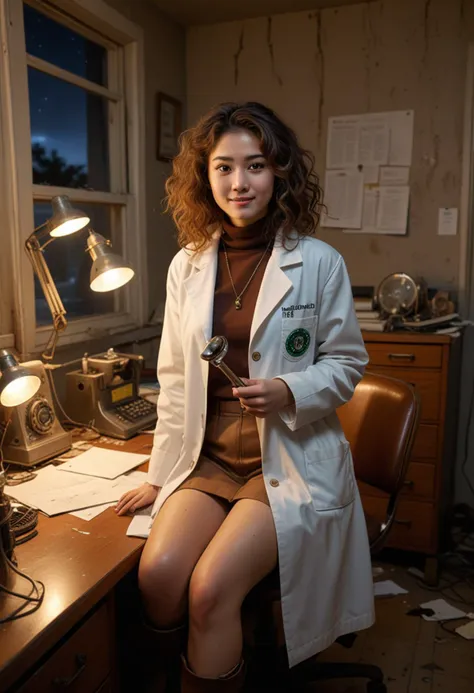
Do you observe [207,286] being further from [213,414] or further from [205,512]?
[205,512]

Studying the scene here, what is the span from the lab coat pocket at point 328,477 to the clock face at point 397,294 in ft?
4.71

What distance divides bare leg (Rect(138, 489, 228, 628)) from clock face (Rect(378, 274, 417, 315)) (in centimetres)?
167

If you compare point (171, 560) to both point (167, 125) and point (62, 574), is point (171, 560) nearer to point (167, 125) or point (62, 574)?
point (62, 574)

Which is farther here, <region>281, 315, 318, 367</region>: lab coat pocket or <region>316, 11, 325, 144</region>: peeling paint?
<region>316, 11, 325, 144</region>: peeling paint

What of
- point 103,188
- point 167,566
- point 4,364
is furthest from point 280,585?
point 103,188

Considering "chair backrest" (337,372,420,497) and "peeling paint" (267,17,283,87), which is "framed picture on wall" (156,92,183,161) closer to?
"peeling paint" (267,17,283,87)

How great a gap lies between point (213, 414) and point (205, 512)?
231mm

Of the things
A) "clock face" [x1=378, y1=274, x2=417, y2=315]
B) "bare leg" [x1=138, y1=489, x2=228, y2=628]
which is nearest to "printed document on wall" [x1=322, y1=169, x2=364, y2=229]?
"clock face" [x1=378, y1=274, x2=417, y2=315]

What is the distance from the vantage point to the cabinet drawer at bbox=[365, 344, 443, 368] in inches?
94.5

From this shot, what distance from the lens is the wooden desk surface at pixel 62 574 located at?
885 mm

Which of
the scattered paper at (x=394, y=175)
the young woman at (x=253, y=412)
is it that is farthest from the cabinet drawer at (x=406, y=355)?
the young woman at (x=253, y=412)

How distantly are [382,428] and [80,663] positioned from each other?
94 cm

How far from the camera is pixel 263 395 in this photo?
125 centimetres

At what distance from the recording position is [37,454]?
5.28 feet
